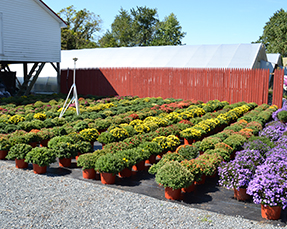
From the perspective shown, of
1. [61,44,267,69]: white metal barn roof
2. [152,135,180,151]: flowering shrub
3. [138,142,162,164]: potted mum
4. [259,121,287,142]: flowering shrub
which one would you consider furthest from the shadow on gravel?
[61,44,267,69]: white metal barn roof

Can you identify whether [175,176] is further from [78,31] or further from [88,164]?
[78,31]

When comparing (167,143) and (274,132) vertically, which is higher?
(274,132)

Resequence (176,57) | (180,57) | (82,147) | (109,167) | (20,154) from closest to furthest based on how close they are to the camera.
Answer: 1. (109,167)
2. (20,154)
3. (82,147)
4. (180,57)
5. (176,57)

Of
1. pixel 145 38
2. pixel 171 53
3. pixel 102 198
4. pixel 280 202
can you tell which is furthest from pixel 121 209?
pixel 145 38

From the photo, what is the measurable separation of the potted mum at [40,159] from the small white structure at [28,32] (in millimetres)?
13568

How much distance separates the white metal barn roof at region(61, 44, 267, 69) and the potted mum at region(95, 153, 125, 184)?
1622 cm

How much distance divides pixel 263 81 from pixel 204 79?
379 cm

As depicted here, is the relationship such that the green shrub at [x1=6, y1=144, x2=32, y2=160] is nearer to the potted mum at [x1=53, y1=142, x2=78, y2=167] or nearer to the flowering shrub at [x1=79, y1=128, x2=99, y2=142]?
the potted mum at [x1=53, y1=142, x2=78, y2=167]

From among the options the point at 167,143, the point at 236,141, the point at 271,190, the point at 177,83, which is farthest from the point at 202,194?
the point at 177,83

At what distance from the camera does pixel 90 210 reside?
17.3 ft

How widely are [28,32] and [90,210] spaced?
58.8 feet

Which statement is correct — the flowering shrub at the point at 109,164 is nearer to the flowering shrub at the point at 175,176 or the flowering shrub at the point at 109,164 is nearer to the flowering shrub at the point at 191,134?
the flowering shrub at the point at 175,176

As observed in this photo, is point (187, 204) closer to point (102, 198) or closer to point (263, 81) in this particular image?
point (102, 198)

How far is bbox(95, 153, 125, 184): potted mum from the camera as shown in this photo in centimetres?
645
